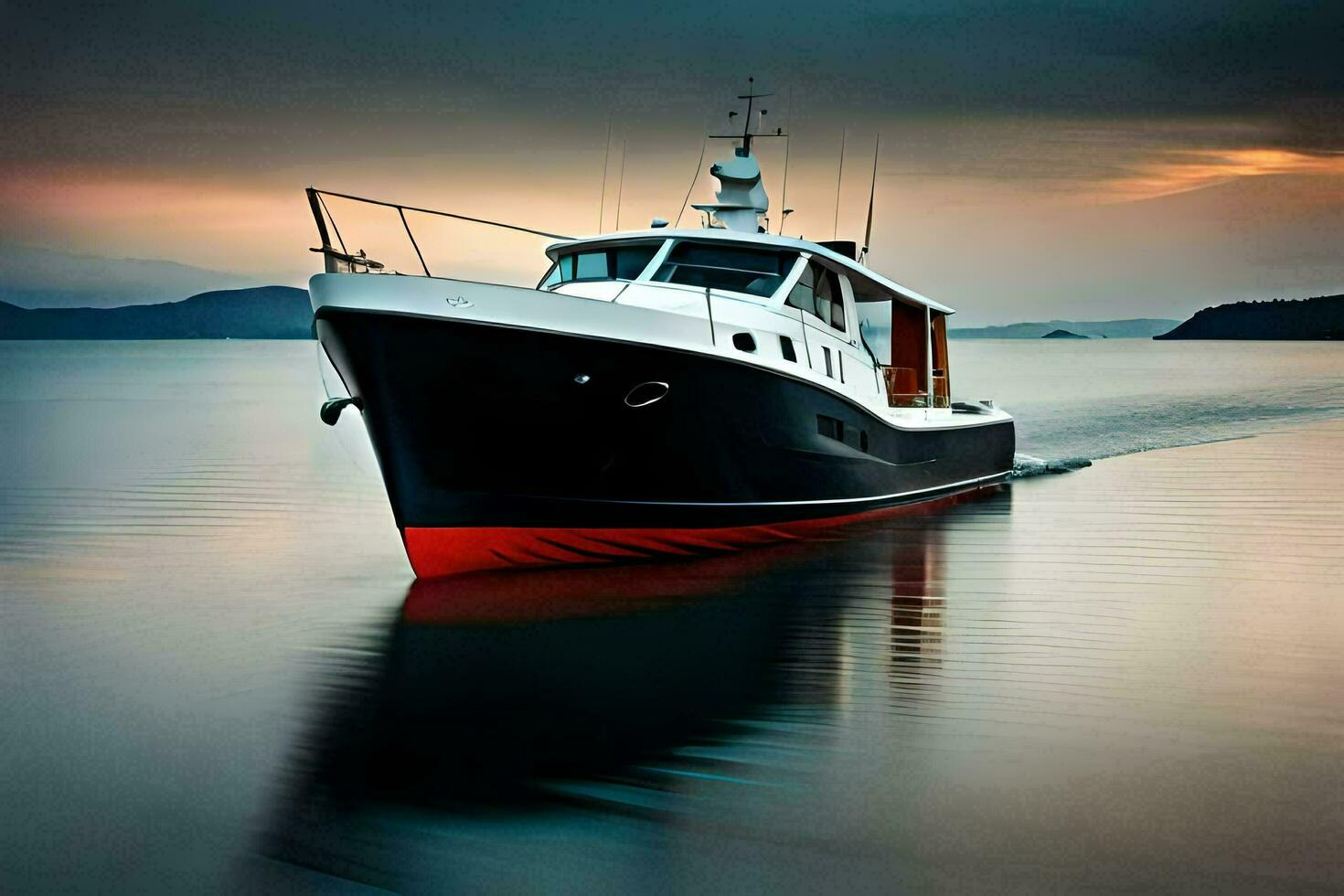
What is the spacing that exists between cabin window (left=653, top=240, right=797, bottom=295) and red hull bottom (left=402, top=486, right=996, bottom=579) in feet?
8.62

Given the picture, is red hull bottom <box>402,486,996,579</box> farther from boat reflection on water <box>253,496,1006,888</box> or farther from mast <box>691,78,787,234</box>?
mast <box>691,78,787,234</box>

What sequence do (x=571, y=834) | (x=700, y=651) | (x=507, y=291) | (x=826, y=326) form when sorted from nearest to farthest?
1. (x=571, y=834)
2. (x=700, y=651)
3. (x=507, y=291)
4. (x=826, y=326)

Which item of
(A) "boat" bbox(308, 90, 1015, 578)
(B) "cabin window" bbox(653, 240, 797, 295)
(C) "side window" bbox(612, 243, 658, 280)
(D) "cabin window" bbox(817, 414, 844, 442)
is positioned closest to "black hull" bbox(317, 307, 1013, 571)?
(A) "boat" bbox(308, 90, 1015, 578)

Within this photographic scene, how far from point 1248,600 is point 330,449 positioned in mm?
18313

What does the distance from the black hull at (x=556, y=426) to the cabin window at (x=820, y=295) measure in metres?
1.16

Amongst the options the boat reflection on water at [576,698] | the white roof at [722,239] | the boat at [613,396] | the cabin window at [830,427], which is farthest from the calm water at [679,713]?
the white roof at [722,239]

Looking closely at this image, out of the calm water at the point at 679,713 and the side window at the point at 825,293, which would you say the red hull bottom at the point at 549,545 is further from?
the side window at the point at 825,293

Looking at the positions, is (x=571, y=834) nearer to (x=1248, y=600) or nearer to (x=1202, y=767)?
(x=1202, y=767)

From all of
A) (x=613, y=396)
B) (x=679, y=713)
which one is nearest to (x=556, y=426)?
(x=613, y=396)

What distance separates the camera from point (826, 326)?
1230cm

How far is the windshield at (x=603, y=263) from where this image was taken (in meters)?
11.9

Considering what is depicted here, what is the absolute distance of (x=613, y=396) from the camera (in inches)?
368

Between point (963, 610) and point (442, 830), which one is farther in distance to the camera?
point (963, 610)

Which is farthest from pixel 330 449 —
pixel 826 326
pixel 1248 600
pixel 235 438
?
pixel 1248 600
